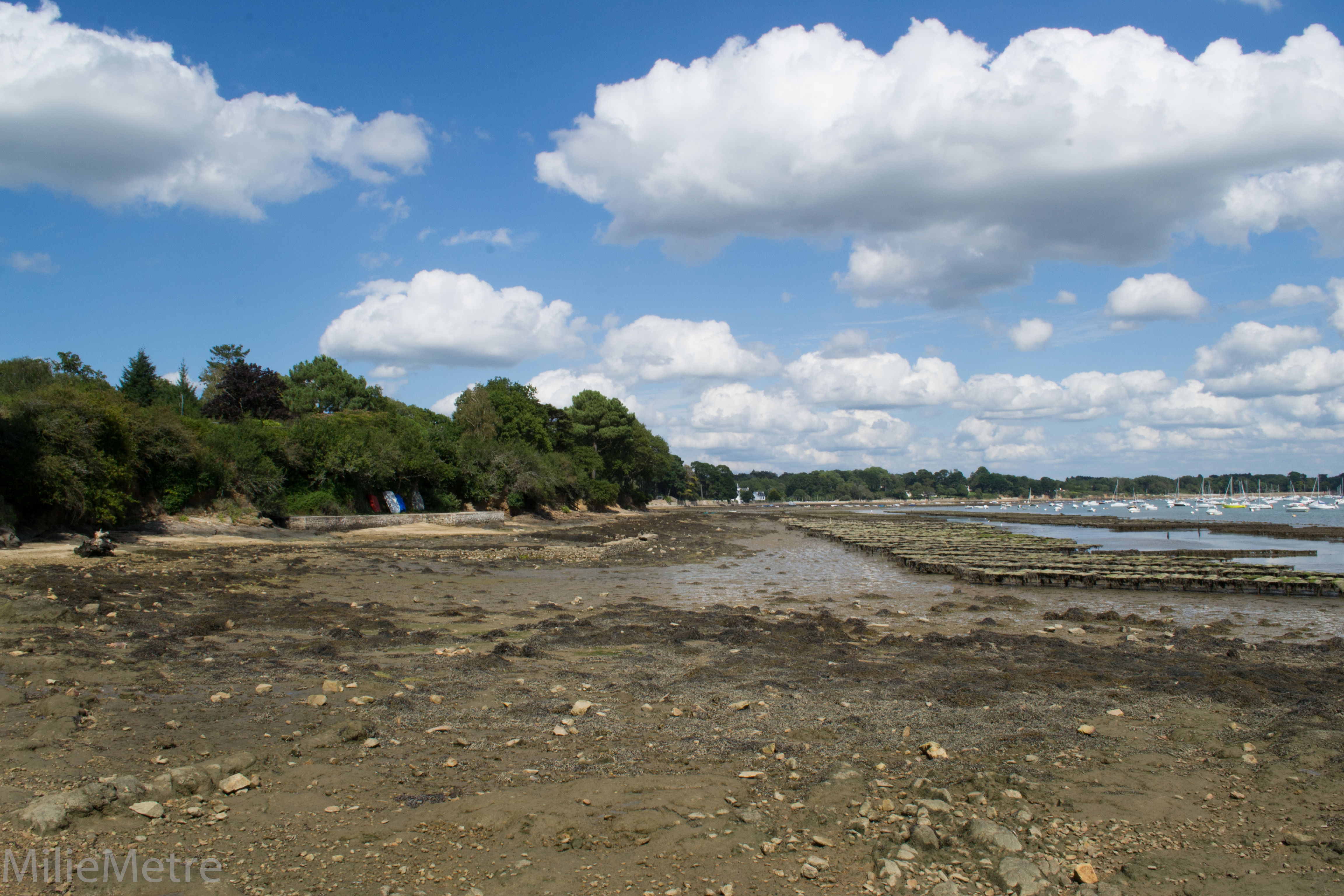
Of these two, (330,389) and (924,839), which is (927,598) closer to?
(924,839)

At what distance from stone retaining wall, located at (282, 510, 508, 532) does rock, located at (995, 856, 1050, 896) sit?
37.9 m

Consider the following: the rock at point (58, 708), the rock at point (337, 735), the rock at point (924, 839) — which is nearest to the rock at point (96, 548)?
the rock at point (58, 708)

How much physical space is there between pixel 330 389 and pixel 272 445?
41480 mm

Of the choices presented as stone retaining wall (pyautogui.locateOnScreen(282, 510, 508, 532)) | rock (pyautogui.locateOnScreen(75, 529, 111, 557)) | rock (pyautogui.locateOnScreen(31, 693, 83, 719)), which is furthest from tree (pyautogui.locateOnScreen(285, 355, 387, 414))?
rock (pyautogui.locateOnScreen(31, 693, 83, 719))

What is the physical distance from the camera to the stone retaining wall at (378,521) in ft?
125

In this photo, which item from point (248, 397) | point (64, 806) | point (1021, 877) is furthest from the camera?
point (248, 397)

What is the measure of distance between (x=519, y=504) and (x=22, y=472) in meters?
40.9

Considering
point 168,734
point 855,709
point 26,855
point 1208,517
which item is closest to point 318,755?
point 168,734

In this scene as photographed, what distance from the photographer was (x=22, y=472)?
22516mm

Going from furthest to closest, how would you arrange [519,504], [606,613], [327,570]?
[519,504]
[327,570]
[606,613]

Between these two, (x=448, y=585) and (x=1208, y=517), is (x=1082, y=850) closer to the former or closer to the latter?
(x=448, y=585)

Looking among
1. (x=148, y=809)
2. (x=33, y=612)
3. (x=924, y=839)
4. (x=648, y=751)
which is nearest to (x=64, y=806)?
(x=148, y=809)

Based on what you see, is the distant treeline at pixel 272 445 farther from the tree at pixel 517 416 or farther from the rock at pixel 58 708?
the rock at pixel 58 708

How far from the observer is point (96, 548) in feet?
63.9
